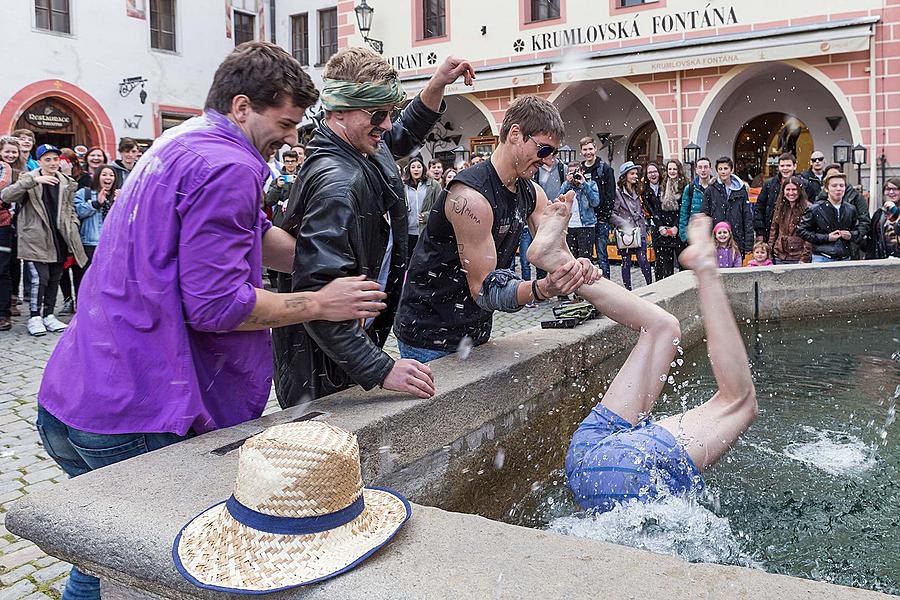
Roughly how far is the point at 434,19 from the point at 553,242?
1812 centimetres

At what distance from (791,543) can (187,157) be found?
7.91 feet

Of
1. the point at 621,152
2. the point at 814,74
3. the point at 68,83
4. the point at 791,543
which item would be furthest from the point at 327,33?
the point at 791,543

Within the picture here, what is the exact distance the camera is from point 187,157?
2.26 m

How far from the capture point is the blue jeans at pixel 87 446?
2.37m

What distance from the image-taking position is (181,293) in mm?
2273

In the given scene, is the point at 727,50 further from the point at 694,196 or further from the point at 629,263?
the point at 629,263

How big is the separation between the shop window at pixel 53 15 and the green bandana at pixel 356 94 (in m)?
20.8

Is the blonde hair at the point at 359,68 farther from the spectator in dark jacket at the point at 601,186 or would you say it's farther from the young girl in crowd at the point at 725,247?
the spectator in dark jacket at the point at 601,186

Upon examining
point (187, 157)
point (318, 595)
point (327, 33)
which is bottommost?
point (318, 595)

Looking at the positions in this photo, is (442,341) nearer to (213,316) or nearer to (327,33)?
(213,316)

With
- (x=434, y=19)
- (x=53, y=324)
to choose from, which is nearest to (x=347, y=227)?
(x=53, y=324)

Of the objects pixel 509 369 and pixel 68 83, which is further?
pixel 68 83

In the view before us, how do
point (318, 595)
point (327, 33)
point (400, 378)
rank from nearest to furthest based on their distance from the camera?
1. point (318, 595)
2. point (400, 378)
3. point (327, 33)

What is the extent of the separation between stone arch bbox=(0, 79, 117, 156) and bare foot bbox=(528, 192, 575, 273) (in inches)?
781
